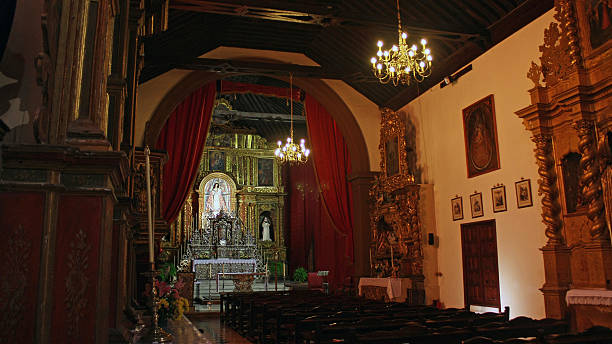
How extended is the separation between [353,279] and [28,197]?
34.3 ft

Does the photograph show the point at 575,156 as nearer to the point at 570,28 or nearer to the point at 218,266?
the point at 570,28

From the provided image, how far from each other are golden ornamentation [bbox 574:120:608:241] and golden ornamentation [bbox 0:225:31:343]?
6.32m

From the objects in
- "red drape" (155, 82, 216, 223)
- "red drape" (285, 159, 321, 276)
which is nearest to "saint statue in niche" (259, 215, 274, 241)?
"red drape" (285, 159, 321, 276)

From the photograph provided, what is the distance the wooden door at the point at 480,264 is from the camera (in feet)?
27.8

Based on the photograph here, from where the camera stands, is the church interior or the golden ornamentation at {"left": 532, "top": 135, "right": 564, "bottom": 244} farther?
the golden ornamentation at {"left": 532, "top": 135, "right": 564, "bottom": 244}

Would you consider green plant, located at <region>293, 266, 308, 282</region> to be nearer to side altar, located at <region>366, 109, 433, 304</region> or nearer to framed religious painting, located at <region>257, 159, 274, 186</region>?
framed religious painting, located at <region>257, 159, 274, 186</region>

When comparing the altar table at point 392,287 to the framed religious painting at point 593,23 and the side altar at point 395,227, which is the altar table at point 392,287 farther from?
the framed religious painting at point 593,23

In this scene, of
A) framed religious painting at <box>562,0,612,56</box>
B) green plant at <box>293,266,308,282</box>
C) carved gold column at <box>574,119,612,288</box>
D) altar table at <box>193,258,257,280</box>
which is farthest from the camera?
green plant at <box>293,266,308,282</box>

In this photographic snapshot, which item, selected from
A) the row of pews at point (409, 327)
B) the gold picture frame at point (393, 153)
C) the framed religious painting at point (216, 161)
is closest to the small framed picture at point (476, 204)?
the gold picture frame at point (393, 153)

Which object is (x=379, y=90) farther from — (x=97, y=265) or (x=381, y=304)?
(x=97, y=265)

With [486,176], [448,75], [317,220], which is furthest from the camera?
[317,220]

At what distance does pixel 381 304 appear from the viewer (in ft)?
22.1

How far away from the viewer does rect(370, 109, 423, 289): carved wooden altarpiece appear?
10.2 meters

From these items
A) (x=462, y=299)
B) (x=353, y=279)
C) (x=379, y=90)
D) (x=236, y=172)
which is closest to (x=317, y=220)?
(x=236, y=172)
